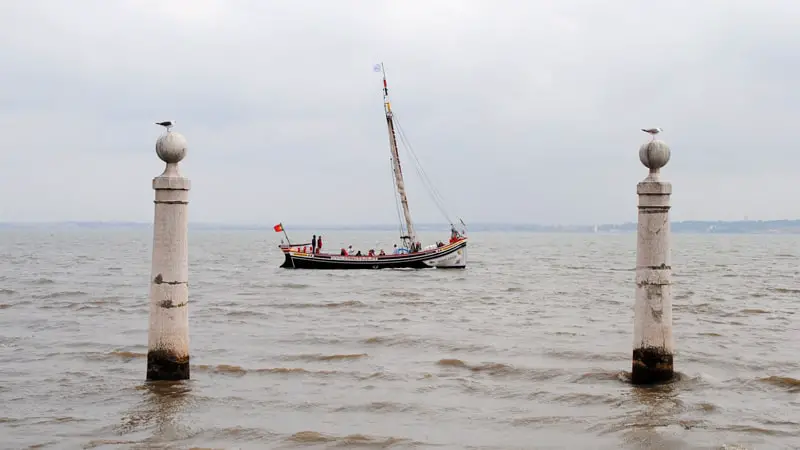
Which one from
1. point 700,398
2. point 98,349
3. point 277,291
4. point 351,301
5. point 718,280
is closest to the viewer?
point 700,398

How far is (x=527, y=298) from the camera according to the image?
1567 inches

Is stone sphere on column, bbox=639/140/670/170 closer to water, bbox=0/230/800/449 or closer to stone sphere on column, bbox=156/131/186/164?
water, bbox=0/230/800/449

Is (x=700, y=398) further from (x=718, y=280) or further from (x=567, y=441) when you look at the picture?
(x=718, y=280)

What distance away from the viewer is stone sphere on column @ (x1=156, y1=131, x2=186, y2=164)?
1331 centimetres

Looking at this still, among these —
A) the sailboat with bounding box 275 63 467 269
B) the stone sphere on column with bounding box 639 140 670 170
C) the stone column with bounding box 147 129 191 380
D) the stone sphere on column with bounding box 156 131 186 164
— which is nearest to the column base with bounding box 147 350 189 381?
the stone column with bounding box 147 129 191 380

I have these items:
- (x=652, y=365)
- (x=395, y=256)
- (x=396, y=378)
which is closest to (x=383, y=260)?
(x=395, y=256)

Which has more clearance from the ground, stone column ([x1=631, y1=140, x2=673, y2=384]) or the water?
stone column ([x1=631, y1=140, x2=673, y2=384])

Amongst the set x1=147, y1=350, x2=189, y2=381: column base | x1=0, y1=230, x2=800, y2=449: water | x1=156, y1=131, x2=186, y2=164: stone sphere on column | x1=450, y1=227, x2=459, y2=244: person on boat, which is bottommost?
x1=0, y1=230, x2=800, y2=449: water

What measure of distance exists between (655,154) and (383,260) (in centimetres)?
4683

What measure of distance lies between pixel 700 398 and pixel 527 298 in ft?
80.0

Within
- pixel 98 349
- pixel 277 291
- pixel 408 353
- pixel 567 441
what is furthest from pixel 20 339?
pixel 277 291

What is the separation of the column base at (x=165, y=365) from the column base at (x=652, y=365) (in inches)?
297

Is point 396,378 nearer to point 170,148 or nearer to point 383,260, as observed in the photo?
point 170,148

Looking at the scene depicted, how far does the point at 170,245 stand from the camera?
516 inches
